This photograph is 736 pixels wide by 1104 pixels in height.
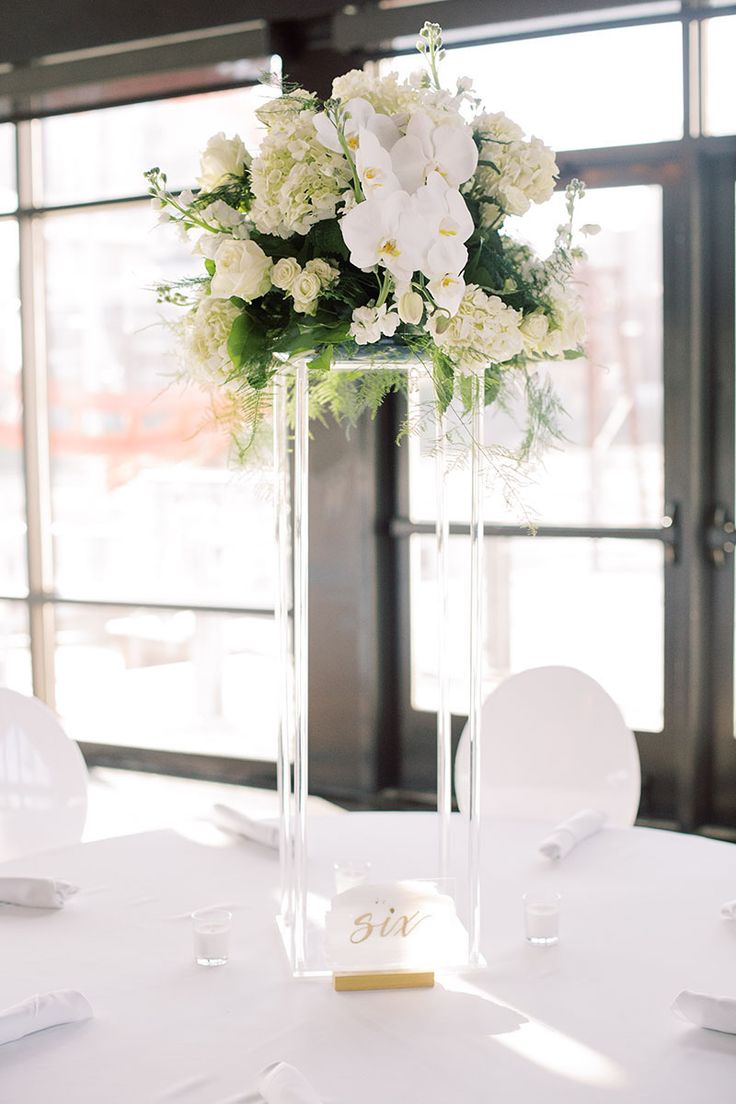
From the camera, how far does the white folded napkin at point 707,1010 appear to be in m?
1.38

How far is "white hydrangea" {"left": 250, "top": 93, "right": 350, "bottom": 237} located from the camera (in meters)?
1.46

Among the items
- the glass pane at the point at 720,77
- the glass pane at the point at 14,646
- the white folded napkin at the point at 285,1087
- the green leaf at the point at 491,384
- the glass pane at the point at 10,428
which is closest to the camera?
the white folded napkin at the point at 285,1087

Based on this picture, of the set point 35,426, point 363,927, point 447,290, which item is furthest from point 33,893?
point 35,426

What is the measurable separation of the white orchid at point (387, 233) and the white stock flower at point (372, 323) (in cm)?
8

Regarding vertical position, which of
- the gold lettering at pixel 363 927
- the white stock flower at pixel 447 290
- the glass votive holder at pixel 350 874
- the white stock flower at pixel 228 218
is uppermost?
the white stock flower at pixel 228 218

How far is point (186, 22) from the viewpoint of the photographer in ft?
14.5

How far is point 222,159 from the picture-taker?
5.21ft

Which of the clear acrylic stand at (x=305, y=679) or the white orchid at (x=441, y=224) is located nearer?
the white orchid at (x=441, y=224)

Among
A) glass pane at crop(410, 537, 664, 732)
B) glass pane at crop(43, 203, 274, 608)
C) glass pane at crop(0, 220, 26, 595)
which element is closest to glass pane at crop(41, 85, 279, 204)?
glass pane at crop(43, 203, 274, 608)

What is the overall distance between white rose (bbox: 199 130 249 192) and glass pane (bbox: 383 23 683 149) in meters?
2.61

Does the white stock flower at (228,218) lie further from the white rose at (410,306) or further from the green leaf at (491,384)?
the green leaf at (491,384)

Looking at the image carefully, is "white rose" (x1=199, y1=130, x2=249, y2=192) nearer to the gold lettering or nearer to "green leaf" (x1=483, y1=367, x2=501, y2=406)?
"green leaf" (x1=483, y1=367, x2=501, y2=406)

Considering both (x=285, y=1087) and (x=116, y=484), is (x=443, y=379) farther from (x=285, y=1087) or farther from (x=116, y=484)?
(x=116, y=484)

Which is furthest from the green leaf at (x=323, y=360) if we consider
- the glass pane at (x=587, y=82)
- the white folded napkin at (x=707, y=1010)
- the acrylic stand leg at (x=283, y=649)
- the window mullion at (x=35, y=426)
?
the window mullion at (x=35, y=426)
